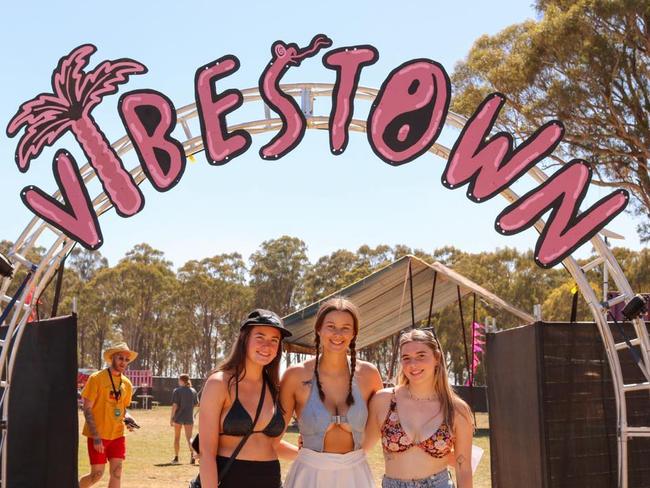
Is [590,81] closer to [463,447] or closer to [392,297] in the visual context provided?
[392,297]

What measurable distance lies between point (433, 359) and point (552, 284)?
3368 centimetres

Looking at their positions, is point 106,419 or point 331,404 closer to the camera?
point 331,404

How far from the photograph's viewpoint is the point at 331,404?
3680mm

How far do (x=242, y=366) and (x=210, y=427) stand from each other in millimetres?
311

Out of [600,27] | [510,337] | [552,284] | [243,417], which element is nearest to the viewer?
[243,417]

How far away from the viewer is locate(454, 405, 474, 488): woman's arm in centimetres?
355

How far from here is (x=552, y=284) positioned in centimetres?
3578

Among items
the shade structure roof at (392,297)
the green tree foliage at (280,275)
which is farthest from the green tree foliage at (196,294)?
the shade structure roof at (392,297)

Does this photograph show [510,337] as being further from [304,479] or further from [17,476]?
[17,476]

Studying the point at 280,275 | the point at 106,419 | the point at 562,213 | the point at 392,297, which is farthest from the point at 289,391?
the point at 280,275

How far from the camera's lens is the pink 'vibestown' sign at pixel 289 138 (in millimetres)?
5406

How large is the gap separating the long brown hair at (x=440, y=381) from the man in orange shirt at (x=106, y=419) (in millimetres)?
4005

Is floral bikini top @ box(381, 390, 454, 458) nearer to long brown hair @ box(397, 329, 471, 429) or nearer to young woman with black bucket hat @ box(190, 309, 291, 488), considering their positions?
long brown hair @ box(397, 329, 471, 429)

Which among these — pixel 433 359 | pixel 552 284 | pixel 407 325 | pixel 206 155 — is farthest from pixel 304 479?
pixel 552 284
